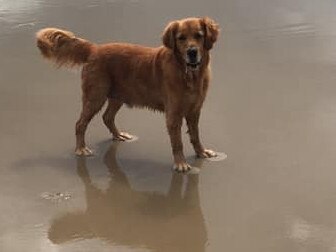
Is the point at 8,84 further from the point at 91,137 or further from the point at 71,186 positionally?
the point at 71,186

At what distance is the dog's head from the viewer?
16.9 ft

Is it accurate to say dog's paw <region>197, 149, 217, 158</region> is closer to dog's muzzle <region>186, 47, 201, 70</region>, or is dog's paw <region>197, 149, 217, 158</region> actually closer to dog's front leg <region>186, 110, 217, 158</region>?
dog's front leg <region>186, 110, 217, 158</region>

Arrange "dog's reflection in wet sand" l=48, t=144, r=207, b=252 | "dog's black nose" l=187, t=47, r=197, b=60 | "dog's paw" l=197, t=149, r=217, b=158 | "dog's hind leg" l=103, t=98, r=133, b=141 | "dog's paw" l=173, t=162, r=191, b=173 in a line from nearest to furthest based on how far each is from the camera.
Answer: "dog's reflection in wet sand" l=48, t=144, r=207, b=252 < "dog's black nose" l=187, t=47, r=197, b=60 < "dog's paw" l=173, t=162, r=191, b=173 < "dog's paw" l=197, t=149, r=217, b=158 < "dog's hind leg" l=103, t=98, r=133, b=141

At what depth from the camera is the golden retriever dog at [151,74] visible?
5211 millimetres

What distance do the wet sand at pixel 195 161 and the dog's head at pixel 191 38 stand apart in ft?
2.57

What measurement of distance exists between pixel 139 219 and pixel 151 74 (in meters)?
1.25

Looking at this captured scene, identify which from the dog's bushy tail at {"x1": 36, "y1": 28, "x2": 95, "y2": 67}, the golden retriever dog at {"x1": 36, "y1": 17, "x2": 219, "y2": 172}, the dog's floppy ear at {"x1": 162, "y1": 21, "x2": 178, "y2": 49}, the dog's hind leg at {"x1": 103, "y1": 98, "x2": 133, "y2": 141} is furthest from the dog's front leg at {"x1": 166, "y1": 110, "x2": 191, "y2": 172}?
the dog's bushy tail at {"x1": 36, "y1": 28, "x2": 95, "y2": 67}

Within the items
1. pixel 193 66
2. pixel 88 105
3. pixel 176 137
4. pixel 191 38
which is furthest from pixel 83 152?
pixel 191 38

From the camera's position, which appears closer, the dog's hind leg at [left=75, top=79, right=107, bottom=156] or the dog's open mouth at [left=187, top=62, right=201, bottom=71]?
the dog's open mouth at [left=187, top=62, right=201, bottom=71]

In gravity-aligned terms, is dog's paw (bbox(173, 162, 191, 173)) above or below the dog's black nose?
below

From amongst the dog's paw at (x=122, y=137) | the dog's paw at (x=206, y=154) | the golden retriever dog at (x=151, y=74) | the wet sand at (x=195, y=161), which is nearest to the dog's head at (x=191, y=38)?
the golden retriever dog at (x=151, y=74)

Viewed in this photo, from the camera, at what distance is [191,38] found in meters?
5.18

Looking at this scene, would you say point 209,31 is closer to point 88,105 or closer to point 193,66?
point 193,66

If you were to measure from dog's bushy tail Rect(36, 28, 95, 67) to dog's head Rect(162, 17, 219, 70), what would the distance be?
711mm
